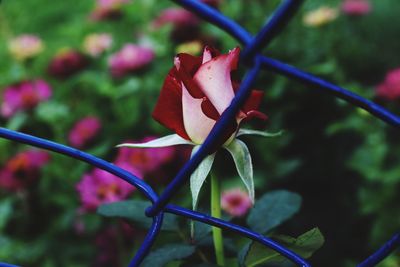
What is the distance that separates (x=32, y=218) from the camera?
1.18 m

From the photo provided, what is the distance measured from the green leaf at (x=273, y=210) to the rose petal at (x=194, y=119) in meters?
0.14

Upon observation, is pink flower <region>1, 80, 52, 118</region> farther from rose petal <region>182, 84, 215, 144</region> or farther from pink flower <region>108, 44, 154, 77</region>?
rose petal <region>182, 84, 215, 144</region>

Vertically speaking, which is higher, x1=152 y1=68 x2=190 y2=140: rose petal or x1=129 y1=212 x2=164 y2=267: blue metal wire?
x1=152 y1=68 x2=190 y2=140: rose petal

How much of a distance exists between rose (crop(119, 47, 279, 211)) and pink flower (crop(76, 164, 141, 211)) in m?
0.49

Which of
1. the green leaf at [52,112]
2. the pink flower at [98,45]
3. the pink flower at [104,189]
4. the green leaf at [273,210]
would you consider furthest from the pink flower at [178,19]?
the green leaf at [273,210]

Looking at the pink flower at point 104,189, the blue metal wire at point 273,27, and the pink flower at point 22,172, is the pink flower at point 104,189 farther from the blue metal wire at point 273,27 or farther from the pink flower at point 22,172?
the blue metal wire at point 273,27

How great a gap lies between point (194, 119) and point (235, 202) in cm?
60

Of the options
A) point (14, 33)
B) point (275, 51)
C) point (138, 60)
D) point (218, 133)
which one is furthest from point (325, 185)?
point (14, 33)

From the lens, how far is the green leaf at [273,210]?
480 mm

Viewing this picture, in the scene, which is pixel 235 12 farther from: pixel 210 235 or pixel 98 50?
pixel 210 235

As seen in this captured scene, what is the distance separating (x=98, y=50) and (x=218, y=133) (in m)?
1.26

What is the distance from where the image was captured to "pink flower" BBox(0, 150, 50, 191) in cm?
113

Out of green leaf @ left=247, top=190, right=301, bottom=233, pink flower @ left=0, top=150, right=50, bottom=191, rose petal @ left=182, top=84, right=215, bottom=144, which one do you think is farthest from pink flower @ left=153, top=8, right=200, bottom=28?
rose petal @ left=182, top=84, right=215, bottom=144

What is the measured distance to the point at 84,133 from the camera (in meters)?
1.18
